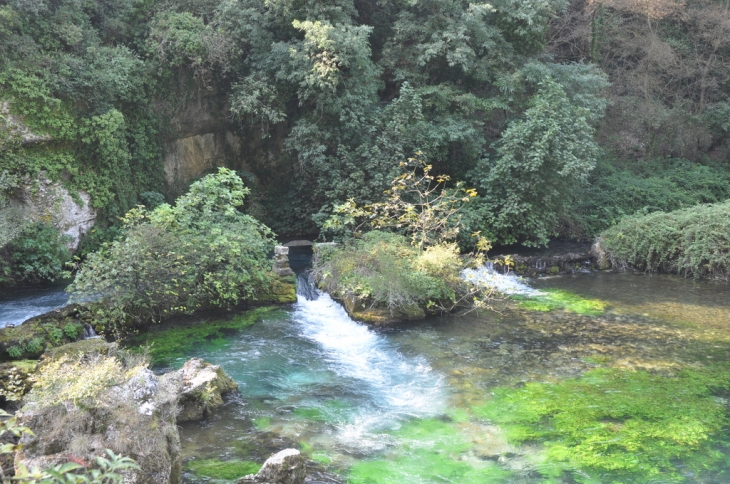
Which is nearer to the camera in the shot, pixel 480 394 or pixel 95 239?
pixel 480 394

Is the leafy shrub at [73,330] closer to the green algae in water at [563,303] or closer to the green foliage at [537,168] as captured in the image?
the green algae in water at [563,303]

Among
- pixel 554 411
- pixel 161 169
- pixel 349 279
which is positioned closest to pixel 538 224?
pixel 349 279

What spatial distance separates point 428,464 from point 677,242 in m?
11.3

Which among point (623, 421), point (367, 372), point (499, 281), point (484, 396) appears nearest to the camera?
point (623, 421)

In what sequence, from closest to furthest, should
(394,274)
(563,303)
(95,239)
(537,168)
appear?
(394,274) < (563,303) < (95,239) < (537,168)

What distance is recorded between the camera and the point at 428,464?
676 centimetres

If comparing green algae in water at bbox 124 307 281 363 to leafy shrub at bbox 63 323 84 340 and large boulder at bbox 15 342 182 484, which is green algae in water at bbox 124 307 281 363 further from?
large boulder at bbox 15 342 182 484

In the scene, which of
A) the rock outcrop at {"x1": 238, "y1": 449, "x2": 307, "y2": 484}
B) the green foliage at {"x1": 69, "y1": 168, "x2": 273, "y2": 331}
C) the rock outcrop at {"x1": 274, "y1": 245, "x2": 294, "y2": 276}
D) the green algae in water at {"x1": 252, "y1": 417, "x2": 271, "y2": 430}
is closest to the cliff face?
the green foliage at {"x1": 69, "y1": 168, "x2": 273, "y2": 331}

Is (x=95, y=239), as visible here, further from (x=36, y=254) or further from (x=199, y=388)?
(x=199, y=388)

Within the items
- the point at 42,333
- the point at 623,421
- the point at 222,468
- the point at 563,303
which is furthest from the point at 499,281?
the point at 42,333

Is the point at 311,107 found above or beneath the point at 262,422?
above

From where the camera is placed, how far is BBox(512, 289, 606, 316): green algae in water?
40.5 feet

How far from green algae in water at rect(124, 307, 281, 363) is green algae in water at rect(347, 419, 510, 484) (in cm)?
442

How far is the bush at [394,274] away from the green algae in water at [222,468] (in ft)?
17.4
